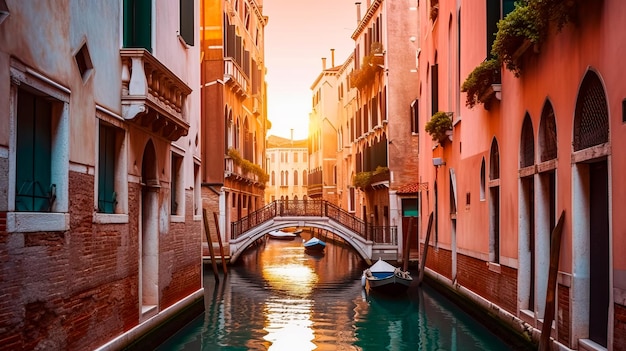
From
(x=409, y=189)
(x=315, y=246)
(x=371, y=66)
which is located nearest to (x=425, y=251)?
(x=409, y=189)

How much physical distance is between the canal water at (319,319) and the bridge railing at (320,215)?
2.32 m

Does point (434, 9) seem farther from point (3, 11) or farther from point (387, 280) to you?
point (3, 11)

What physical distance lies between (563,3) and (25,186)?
426 cm

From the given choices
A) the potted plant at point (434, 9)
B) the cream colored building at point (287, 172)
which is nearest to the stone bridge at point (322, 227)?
the potted plant at point (434, 9)

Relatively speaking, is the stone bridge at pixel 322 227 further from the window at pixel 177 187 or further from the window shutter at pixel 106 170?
the window shutter at pixel 106 170

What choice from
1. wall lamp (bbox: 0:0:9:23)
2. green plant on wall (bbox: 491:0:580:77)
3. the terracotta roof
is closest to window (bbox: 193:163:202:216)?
green plant on wall (bbox: 491:0:580:77)

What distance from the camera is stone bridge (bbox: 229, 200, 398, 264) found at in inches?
858

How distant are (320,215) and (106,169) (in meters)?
15.8

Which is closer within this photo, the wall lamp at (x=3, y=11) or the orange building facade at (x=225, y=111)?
the wall lamp at (x=3, y=11)

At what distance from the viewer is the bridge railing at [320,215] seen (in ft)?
72.4

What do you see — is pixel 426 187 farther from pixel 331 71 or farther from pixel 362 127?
pixel 331 71

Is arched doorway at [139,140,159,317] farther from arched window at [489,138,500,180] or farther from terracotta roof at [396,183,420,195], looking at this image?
terracotta roof at [396,183,420,195]

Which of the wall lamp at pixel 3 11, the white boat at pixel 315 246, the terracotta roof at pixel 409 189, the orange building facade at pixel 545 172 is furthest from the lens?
the white boat at pixel 315 246

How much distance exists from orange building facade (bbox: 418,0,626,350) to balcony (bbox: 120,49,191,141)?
139 inches
